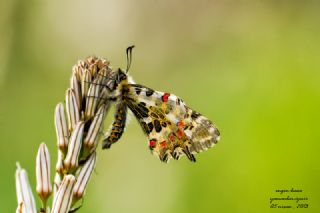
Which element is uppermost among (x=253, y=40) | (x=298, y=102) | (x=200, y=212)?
(x=253, y=40)

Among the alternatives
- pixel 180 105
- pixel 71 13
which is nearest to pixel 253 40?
pixel 71 13

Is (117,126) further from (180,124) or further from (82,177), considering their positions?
(82,177)

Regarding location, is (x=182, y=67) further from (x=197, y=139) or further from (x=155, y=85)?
(x=197, y=139)

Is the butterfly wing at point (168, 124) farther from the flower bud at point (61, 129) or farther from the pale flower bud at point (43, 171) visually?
the pale flower bud at point (43, 171)

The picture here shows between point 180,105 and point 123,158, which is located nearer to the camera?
point 180,105

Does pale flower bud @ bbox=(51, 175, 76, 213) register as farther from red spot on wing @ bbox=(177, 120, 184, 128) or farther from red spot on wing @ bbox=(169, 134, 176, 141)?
red spot on wing @ bbox=(177, 120, 184, 128)

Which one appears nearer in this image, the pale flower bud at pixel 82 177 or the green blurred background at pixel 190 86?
the pale flower bud at pixel 82 177

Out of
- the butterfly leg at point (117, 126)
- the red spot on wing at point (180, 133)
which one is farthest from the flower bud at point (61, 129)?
the red spot on wing at point (180, 133)
